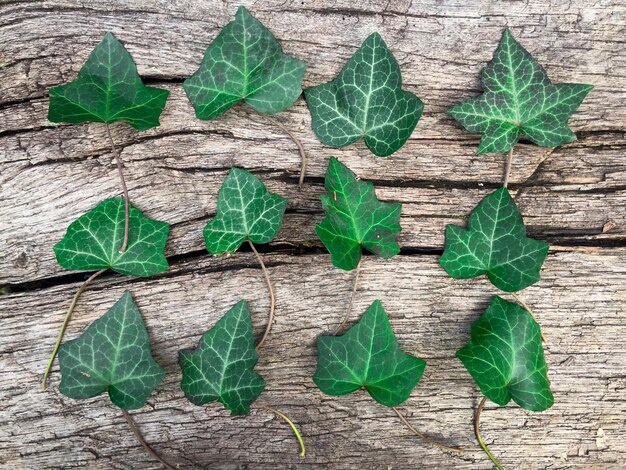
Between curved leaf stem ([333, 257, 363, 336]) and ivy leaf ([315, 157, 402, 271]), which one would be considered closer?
ivy leaf ([315, 157, 402, 271])

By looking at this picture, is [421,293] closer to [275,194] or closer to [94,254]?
[275,194]

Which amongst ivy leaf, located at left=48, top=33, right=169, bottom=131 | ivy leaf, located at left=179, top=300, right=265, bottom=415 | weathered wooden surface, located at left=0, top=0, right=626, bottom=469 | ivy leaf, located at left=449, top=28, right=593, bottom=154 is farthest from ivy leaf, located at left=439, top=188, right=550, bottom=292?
ivy leaf, located at left=48, top=33, right=169, bottom=131

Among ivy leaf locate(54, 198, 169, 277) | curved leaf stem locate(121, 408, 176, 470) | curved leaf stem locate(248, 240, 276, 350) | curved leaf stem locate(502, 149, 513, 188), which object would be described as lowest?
curved leaf stem locate(121, 408, 176, 470)

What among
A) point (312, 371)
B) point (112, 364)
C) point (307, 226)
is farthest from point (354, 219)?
point (112, 364)

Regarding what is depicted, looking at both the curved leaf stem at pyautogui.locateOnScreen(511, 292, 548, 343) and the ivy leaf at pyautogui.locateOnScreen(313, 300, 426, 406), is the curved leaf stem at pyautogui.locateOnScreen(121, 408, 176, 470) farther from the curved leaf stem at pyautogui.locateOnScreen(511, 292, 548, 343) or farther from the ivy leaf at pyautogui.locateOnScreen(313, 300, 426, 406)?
the curved leaf stem at pyautogui.locateOnScreen(511, 292, 548, 343)

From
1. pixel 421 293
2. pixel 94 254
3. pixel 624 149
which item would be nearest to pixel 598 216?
pixel 624 149

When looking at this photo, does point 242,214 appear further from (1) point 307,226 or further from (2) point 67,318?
(2) point 67,318

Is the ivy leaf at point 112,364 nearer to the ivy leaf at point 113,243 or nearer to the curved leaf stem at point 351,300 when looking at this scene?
the ivy leaf at point 113,243
